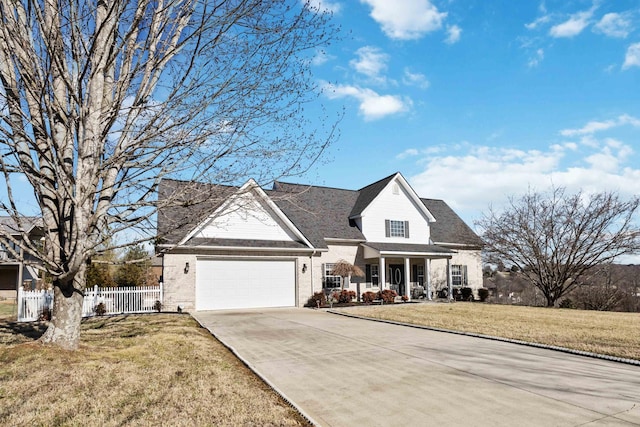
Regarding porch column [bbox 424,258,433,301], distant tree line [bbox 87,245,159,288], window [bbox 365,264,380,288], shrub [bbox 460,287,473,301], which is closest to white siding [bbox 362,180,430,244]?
window [bbox 365,264,380,288]

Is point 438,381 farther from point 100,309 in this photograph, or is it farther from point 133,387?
point 100,309

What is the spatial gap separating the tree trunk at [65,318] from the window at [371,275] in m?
18.1

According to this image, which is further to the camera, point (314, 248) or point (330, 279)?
point (330, 279)

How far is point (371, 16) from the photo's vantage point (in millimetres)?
9398

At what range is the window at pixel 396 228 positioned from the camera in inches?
1015

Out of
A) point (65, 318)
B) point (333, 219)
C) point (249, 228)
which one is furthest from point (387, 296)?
point (65, 318)

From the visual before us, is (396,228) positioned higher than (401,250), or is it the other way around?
(396,228)

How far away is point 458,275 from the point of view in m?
28.1

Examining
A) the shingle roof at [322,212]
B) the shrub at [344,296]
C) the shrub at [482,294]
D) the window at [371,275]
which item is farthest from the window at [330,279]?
the shrub at [482,294]

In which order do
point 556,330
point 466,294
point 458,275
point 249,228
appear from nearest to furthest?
point 556,330, point 249,228, point 466,294, point 458,275

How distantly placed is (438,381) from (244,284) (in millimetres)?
14315

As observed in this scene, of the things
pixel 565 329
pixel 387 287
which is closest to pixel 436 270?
pixel 387 287

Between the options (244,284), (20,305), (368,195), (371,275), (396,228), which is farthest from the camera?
(368,195)

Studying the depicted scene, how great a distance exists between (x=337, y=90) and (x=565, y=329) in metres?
9.46
